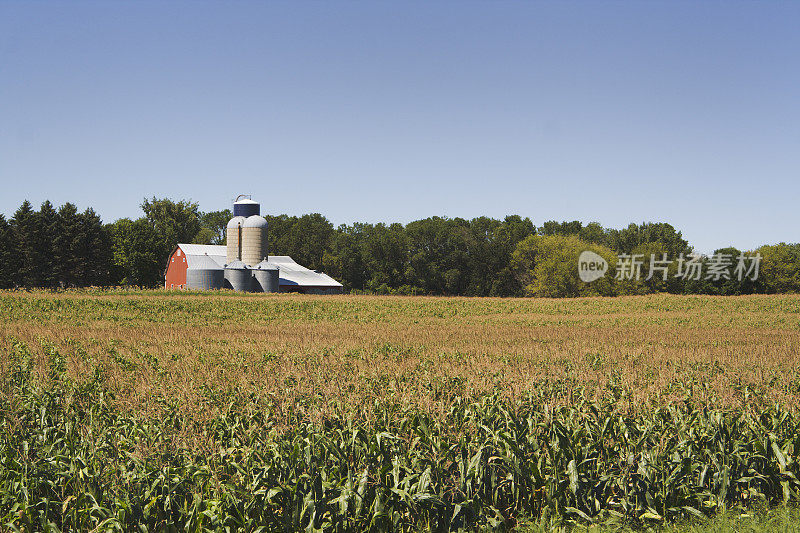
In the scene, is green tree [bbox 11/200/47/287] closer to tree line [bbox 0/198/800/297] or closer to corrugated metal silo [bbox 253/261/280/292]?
tree line [bbox 0/198/800/297]

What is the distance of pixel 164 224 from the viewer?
107 metres

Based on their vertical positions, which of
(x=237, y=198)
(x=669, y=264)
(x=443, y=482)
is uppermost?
(x=237, y=198)

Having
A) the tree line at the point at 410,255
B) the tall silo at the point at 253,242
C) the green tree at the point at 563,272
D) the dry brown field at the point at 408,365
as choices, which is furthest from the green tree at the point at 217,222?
the dry brown field at the point at 408,365

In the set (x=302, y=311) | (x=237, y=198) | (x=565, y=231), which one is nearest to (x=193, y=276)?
(x=237, y=198)

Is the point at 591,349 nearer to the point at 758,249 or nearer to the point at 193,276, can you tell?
the point at 193,276

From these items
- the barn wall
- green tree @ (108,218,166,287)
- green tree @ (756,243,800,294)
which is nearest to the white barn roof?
the barn wall

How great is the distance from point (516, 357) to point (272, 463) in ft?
33.9

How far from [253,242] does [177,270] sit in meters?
10.1

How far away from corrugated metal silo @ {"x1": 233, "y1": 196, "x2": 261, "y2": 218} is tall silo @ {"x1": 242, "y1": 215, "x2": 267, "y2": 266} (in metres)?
5.71

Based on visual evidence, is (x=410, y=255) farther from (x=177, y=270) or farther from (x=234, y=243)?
(x=177, y=270)

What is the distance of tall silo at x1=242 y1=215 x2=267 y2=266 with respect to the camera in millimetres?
74438

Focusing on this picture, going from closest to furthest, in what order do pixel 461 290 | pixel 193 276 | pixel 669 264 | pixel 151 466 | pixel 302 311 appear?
pixel 151 466, pixel 302 311, pixel 193 276, pixel 669 264, pixel 461 290

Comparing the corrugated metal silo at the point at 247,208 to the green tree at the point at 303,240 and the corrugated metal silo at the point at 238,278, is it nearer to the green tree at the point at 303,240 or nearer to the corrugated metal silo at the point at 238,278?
the corrugated metal silo at the point at 238,278

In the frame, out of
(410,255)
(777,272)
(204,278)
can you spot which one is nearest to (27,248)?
(204,278)
